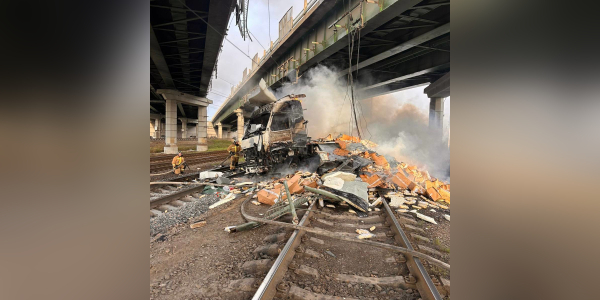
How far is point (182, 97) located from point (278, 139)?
12.0 m

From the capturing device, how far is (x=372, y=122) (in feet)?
67.3

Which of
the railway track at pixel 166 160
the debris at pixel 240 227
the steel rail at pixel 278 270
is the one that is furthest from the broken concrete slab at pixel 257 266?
the railway track at pixel 166 160

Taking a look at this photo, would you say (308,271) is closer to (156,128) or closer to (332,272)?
(332,272)

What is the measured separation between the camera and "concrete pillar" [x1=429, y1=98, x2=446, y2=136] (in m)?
14.3

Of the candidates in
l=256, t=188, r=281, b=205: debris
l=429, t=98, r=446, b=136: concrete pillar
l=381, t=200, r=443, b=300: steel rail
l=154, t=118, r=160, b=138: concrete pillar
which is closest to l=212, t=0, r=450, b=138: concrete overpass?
l=429, t=98, r=446, b=136: concrete pillar

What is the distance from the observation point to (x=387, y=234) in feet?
10.5

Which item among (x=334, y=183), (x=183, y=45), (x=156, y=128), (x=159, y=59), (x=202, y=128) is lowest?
(x=334, y=183)

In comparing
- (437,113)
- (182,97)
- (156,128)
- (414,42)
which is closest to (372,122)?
(437,113)

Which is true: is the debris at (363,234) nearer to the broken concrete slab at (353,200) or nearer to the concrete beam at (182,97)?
the broken concrete slab at (353,200)

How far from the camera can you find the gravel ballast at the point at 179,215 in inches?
145

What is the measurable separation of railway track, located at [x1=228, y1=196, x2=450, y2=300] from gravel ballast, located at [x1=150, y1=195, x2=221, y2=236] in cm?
207
